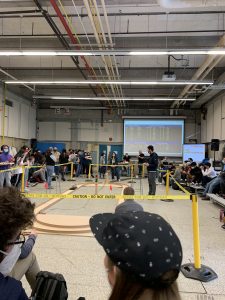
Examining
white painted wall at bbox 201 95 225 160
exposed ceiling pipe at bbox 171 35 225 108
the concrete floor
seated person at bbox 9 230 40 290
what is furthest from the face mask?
white painted wall at bbox 201 95 225 160

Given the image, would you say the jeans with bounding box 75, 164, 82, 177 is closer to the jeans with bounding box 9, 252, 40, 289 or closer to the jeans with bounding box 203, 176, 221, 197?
the jeans with bounding box 203, 176, 221, 197

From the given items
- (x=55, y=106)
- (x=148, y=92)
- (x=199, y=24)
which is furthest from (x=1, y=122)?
(x=199, y=24)

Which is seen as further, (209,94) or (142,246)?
(209,94)

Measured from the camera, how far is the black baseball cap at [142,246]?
0.72 meters

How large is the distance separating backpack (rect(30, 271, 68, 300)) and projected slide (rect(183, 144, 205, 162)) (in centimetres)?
1384

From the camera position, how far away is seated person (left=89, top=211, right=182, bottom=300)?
28.2 inches

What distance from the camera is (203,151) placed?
14297 millimetres

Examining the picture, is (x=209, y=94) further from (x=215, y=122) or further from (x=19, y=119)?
(x=19, y=119)

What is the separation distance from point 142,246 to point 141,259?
0.03 metres

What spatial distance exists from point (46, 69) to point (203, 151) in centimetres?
891

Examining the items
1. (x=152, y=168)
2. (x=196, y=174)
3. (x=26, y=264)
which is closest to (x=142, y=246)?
(x=26, y=264)

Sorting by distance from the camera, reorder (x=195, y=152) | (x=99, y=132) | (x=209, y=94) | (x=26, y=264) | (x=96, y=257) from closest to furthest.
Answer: (x=26, y=264)
(x=96, y=257)
(x=209, y=94)
(x=195, y=152)
(x=99, y=132)

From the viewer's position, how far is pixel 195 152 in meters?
14.8

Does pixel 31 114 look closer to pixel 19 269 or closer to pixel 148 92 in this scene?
pixel 148 92
